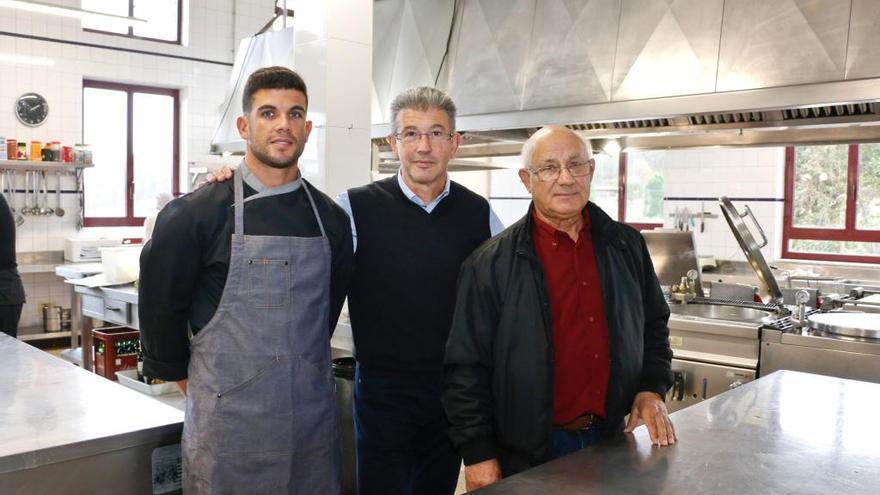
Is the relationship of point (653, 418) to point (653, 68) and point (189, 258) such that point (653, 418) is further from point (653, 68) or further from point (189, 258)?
point (653, 68)

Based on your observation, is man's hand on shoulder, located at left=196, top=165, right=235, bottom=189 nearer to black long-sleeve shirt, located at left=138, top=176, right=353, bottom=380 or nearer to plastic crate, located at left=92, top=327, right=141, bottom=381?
black long-sleeve shirt, located at left=138, top=176, right=353, bottom=380

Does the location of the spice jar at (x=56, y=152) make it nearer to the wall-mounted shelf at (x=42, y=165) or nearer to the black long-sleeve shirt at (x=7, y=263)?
the wall-mounted shelf at (x=42, y=165)

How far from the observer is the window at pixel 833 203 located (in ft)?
22.0

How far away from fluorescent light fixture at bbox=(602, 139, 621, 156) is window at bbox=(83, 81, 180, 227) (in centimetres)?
569

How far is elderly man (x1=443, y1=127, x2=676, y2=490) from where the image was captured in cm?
175

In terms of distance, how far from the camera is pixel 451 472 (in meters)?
2.22

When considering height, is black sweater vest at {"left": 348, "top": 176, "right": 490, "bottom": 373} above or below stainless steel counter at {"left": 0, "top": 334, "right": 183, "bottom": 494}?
above

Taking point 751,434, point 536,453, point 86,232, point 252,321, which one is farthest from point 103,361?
point 751,434

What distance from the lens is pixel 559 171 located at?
1.86 m

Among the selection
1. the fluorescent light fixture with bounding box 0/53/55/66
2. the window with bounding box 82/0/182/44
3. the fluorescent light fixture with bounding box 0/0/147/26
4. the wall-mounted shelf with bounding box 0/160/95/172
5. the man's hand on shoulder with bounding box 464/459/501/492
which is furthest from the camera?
the window with bounding box 82/0/182/44

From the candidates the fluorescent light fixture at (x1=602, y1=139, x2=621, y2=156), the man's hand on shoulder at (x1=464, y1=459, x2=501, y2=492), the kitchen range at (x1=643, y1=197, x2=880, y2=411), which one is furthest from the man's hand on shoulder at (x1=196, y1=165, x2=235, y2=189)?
the fluorescent light fixture at (x1=602, y1=139, x2=621, y2=156)

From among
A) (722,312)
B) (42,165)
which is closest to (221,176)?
(722,312)

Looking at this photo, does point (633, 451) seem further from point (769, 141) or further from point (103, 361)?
point (103, 361)

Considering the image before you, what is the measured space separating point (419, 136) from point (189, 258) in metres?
0.75
